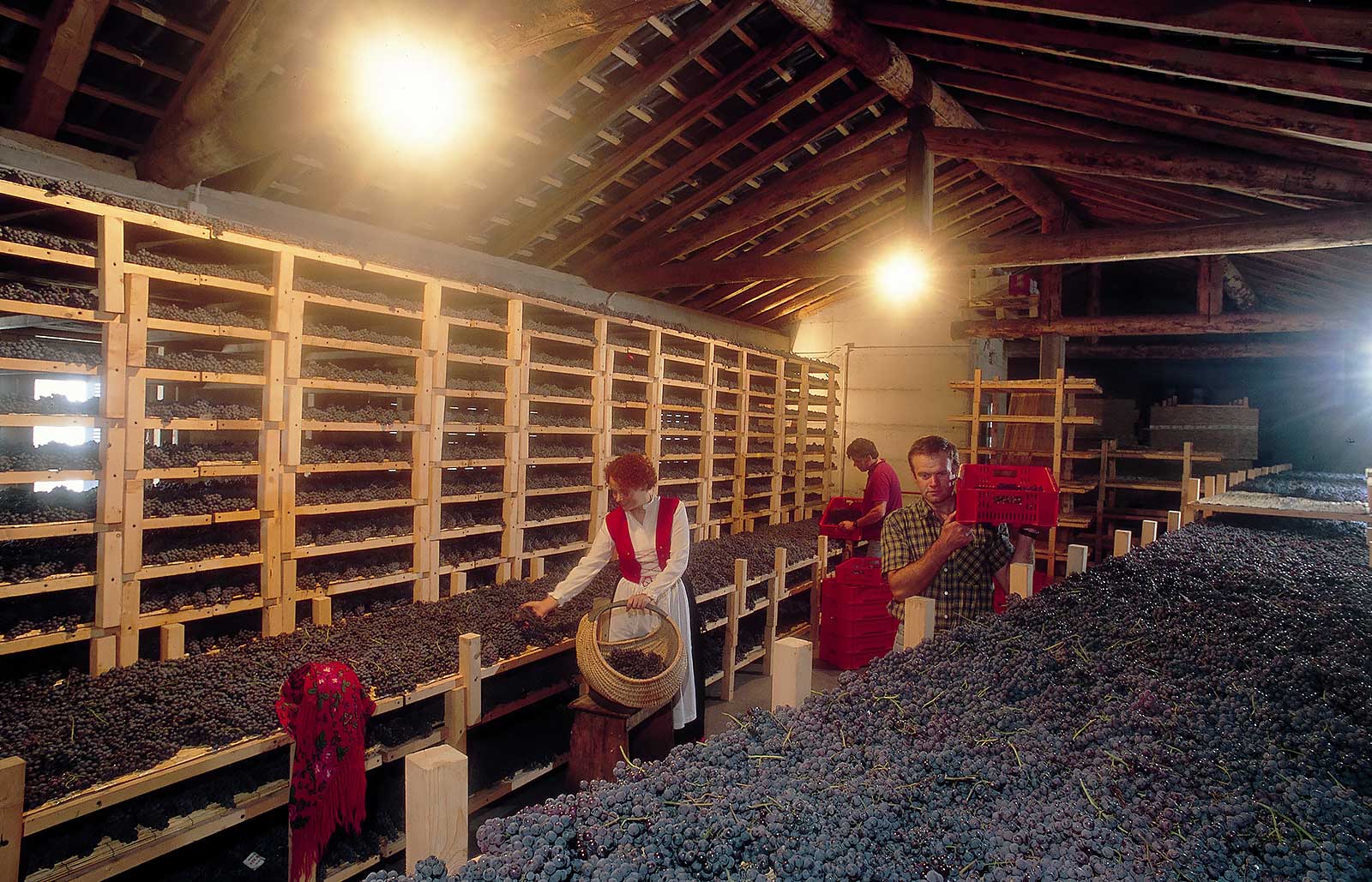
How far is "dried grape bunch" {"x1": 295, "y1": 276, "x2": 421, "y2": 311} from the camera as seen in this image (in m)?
4.62

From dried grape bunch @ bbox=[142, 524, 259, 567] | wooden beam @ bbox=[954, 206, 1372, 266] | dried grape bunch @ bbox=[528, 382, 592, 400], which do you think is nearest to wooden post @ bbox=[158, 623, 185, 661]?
dried grape bunch @ bbox=[142, 524, 259, 567]

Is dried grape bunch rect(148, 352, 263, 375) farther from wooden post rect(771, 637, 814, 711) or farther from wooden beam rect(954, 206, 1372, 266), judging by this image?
wooden beam rect(954, 206, 1372, 266)

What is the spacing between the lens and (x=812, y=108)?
7.48 m

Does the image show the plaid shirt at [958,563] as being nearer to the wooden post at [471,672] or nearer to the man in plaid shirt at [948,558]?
the man in plaid shirt at [948,558]

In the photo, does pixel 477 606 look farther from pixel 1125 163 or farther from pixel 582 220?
pixel 1125 163

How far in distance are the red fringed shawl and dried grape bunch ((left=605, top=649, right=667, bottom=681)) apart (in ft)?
4.65

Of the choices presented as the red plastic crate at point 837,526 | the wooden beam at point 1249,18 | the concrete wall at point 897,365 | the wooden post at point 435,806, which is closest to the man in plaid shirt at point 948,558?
the wooden beam at point 1249,18

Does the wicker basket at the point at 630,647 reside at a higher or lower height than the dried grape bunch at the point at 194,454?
lower

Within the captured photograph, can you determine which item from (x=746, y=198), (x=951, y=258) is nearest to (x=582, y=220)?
(x=746, y=198)

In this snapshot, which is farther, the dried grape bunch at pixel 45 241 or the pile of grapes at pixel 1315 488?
the pile of grapes at pixel 1315 488

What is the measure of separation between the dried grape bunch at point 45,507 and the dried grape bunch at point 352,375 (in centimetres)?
147

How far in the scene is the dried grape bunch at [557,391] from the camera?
21.4 ft

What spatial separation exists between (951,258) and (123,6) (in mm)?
7079

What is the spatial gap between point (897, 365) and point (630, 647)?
10530 millimetres
